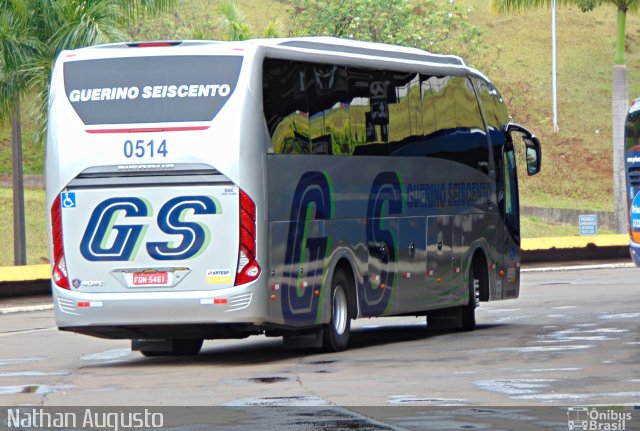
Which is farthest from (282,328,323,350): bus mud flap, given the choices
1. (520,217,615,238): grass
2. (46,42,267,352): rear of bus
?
(520,217,615,238): grass

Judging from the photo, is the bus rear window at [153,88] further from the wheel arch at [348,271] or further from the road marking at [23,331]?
the road marking at [23,331]

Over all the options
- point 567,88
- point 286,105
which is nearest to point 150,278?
point 286,105

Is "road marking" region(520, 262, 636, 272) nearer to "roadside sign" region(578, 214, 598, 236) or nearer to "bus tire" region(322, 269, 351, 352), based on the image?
"roadside sign" region(578, 214, 598, 236)

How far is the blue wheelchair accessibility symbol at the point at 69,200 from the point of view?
17.7 m

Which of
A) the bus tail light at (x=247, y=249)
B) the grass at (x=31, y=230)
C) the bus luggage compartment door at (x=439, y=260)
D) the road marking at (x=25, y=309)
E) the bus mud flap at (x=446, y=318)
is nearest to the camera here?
the bus tail light at (x=247, y=249)

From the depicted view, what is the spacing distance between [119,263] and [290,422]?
6216 millimetres

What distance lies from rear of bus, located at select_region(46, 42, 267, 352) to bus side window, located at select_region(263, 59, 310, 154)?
0.38m

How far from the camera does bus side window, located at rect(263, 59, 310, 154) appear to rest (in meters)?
17.9

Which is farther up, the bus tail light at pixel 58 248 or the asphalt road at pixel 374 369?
the bus tail light at pixel 58 248

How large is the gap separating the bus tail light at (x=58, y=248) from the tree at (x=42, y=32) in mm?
19759

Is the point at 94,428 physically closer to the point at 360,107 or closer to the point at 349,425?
the point at 349,425

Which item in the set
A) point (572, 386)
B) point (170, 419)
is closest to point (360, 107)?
point (572, 386)

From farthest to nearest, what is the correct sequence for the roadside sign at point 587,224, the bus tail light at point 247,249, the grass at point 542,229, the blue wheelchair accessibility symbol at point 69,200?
the grass at point 542,229 → the roadside sign at point 587,224 → the blue wheelchair accessibility symbol at point 69,200 → the bus tail light at point 247,249

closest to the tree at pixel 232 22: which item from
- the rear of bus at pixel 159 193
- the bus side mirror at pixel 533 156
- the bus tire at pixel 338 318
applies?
the bus side mirror at pixel 533 156
